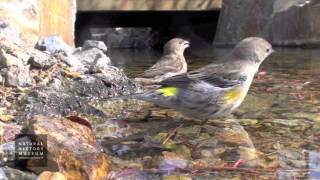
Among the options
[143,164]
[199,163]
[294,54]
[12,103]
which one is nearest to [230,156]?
[199,163]

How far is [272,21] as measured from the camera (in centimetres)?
1441

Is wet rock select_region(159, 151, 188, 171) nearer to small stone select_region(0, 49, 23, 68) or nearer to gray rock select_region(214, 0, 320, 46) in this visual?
small stone select_region(0, 49, 23, 68)

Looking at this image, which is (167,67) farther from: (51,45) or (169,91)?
(169,91)

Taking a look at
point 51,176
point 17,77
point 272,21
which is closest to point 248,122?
point 17,77

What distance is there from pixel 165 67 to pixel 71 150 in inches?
169

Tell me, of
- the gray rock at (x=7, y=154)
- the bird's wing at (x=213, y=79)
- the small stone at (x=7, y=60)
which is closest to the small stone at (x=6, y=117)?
the small stone at (x=7, y=60)

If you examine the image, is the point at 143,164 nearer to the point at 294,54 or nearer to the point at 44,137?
the point at 44,137

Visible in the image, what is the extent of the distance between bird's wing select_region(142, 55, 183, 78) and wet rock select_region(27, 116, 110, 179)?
340 cm

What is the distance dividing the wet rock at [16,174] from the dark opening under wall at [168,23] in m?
15.1

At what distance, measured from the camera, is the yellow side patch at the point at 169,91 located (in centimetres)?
540

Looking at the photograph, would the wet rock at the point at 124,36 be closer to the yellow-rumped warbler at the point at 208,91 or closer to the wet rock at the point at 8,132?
the yellow-rumped warbler at the point at 208,91

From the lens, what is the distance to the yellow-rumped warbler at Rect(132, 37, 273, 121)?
5.31 metres

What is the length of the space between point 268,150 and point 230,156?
0.34 metres

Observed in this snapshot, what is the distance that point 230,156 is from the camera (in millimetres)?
4320
